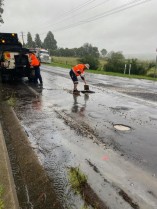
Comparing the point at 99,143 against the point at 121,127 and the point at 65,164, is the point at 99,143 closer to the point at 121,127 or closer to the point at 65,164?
the point at 65,164

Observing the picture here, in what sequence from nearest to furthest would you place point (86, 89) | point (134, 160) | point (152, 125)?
point (134, 160) < point (152, 125) < point (86, 89)

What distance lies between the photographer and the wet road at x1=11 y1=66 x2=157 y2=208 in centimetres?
424

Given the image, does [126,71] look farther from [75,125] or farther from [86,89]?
[75,125]

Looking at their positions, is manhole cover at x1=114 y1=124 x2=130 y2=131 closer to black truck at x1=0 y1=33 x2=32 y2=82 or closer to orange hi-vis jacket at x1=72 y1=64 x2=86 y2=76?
orange hi-vis jacket at x1=72 y1=64 x2=86 y2=76

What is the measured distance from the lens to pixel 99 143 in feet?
19.9

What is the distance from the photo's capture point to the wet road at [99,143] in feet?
13.9

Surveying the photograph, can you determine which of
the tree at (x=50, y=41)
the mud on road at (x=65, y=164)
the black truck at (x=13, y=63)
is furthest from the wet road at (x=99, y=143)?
the tree at (x=50, y=41)

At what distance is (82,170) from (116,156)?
94 centimetres

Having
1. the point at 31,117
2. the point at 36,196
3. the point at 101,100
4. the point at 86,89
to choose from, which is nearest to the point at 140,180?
the point at 36,196

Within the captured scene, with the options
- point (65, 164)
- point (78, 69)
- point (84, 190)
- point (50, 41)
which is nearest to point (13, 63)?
point (78, 69)

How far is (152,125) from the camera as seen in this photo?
774cm

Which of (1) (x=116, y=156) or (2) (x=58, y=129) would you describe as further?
(2) (x=58, y=129)

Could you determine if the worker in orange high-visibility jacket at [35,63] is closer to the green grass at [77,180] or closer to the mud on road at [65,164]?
the mud on road at [65,164]

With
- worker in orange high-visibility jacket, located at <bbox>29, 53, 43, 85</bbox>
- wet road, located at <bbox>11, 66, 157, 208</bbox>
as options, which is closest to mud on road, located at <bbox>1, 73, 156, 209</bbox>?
wet road, located at <bbox>11, 66, 157, 208</bbox>
